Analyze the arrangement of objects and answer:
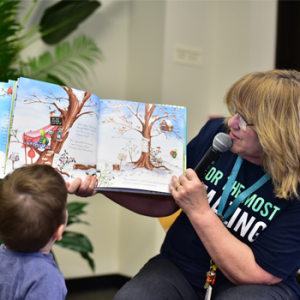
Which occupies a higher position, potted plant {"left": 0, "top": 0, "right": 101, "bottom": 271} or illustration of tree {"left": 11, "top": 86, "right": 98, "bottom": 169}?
potted plant {"left": 0, "top": 0, "right": 101, "bottom": 271}

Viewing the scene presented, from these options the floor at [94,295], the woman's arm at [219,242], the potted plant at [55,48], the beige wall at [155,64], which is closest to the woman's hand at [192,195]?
the woman's arm at [219,242]

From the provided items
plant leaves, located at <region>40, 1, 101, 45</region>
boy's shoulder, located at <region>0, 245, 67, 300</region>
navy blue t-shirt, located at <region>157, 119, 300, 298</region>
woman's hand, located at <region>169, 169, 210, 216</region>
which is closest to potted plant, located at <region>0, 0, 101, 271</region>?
plant leaves, located at <region>40, 1, 101, 45</region>

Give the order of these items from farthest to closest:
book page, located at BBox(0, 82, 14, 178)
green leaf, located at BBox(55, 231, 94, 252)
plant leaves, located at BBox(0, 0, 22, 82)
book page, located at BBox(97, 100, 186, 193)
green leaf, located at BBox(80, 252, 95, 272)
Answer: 1. green leaf, located at BBox(80, 252, 95, 272)
2. green leaf, located at BBox(55, 231, 94, 252)
3. plant leaves, located at BBox(0, 0, 22, 82)
4. book page, located at BBox(97, 100, 186, 193)
5. book page, located at BBox(0, 82, 14, 178)

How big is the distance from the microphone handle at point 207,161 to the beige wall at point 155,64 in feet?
4.92

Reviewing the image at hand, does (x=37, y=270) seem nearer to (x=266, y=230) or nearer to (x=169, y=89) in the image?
(x=266, y=230)

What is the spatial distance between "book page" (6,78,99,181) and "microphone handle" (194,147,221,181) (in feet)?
1.13

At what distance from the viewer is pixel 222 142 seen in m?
1.15

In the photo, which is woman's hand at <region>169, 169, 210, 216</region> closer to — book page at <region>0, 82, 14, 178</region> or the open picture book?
the open picture book

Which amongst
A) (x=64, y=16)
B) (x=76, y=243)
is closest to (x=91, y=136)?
(x=76, y=243)

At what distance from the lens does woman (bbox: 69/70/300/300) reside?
3.58 feet

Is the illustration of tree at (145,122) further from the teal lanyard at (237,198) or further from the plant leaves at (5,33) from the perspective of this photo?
the plant leaves at (5,33)

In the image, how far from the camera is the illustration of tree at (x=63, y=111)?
42.2 inches

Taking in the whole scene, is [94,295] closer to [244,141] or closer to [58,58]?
[58,58]

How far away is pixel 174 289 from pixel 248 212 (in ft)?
1.12
